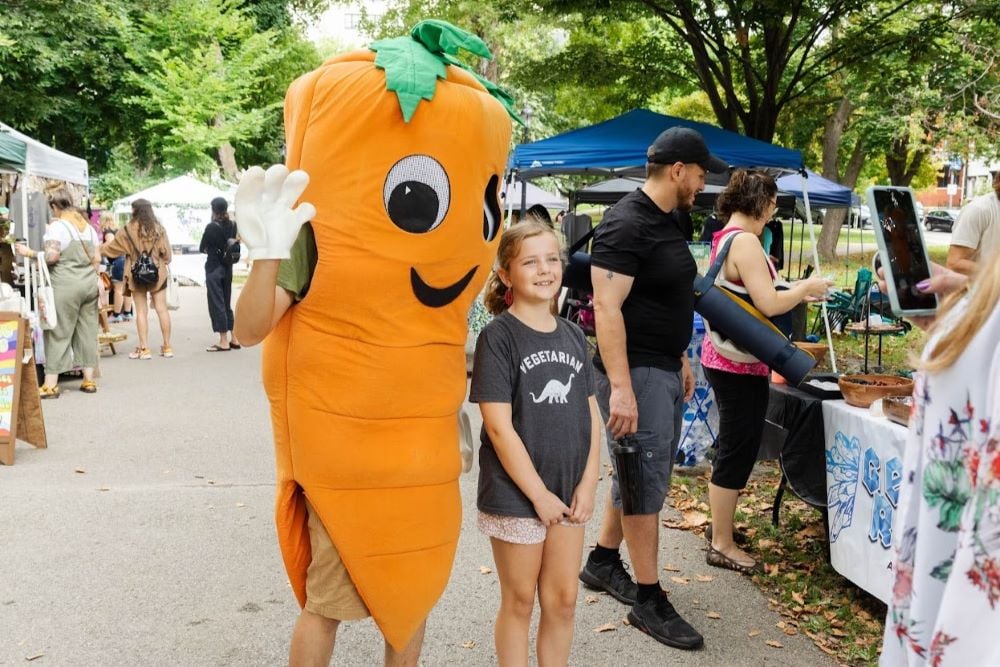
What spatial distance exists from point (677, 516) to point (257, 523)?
2451 millimetres

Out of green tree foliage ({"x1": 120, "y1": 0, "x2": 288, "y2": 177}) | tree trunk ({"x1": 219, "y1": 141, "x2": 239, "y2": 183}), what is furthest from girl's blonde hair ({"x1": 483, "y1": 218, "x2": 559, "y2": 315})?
tree trunk ({"x1": 219, "y1": 141, "x2": 239, "y2": 183})

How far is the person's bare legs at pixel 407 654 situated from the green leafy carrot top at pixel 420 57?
152 centimetres

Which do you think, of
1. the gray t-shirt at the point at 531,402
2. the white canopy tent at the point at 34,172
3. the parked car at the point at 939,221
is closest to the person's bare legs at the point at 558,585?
the gray t-shirt at the point at 531,402

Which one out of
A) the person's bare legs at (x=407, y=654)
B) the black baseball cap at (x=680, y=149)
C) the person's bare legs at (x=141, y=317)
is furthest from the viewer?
the person's bare legs at (x=141, y=317)

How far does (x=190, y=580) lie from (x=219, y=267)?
7700mm

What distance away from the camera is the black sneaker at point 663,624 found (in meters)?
3.71

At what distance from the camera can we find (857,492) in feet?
13.2

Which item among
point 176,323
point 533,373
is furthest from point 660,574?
point 176,323

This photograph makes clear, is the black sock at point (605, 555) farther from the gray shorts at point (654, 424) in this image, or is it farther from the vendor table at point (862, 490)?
the vendor table at point (862, 490)

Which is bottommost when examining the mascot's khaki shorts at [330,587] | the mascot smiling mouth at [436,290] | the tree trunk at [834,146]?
the mascot's khaki shorts at [330,587]

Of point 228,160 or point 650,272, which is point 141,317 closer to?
point 650,272

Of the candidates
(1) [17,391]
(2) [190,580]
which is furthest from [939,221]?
(2) [190,580]

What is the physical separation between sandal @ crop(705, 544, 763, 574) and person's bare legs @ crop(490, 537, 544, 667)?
198 cm

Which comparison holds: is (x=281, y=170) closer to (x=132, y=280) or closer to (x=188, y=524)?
(x=188, y=524)
